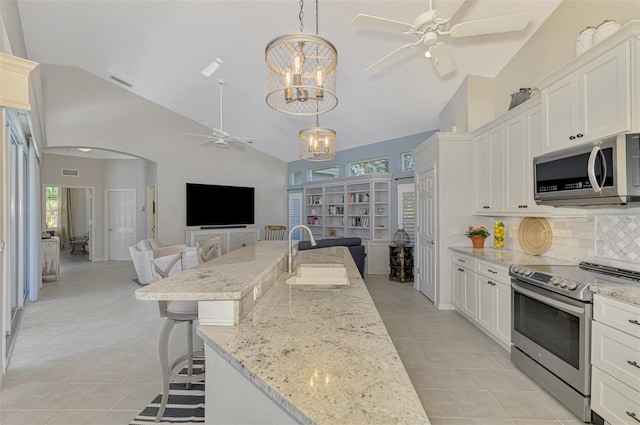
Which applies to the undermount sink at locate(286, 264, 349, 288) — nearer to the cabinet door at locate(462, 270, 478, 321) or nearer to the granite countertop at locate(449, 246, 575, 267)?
the granite countertop at locate(449, 246, 575, 267)

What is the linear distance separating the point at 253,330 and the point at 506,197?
Answer: 3406mm

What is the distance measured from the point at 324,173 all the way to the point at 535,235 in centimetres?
595

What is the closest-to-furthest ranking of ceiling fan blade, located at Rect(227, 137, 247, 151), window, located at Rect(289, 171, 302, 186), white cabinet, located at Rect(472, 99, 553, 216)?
1. white cabinet, located at Rect(472, 99, 553, 216)
2. ceiling fan blade, located at Rect(227, 137, 247, 151)
3. window, located at Rect(289, 171, 302, 186)

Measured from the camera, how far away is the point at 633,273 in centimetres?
223

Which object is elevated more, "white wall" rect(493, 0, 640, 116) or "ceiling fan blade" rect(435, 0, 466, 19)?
"white wall" rect(493, 0, 640, 116)

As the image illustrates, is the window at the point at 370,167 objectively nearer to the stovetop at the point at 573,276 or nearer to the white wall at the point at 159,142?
the white wall at the point at 159,142

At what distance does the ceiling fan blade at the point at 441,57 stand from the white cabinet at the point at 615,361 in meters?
2.29

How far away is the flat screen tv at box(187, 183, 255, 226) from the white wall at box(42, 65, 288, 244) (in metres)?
0.13

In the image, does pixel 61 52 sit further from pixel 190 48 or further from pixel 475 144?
pixel 475 144

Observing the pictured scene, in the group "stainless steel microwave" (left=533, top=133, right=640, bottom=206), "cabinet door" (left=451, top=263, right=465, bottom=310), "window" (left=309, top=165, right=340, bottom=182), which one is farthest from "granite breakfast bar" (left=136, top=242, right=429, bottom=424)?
"window" (left=309, top=165, right=340, bottom=182)

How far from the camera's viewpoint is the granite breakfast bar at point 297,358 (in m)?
0.79

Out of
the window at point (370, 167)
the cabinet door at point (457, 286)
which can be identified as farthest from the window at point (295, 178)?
the cabinet door at point (457, 286)

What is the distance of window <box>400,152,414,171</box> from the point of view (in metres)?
6.64

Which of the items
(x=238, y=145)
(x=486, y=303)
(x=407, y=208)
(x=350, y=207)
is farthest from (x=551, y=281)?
(x=238, y=145)
